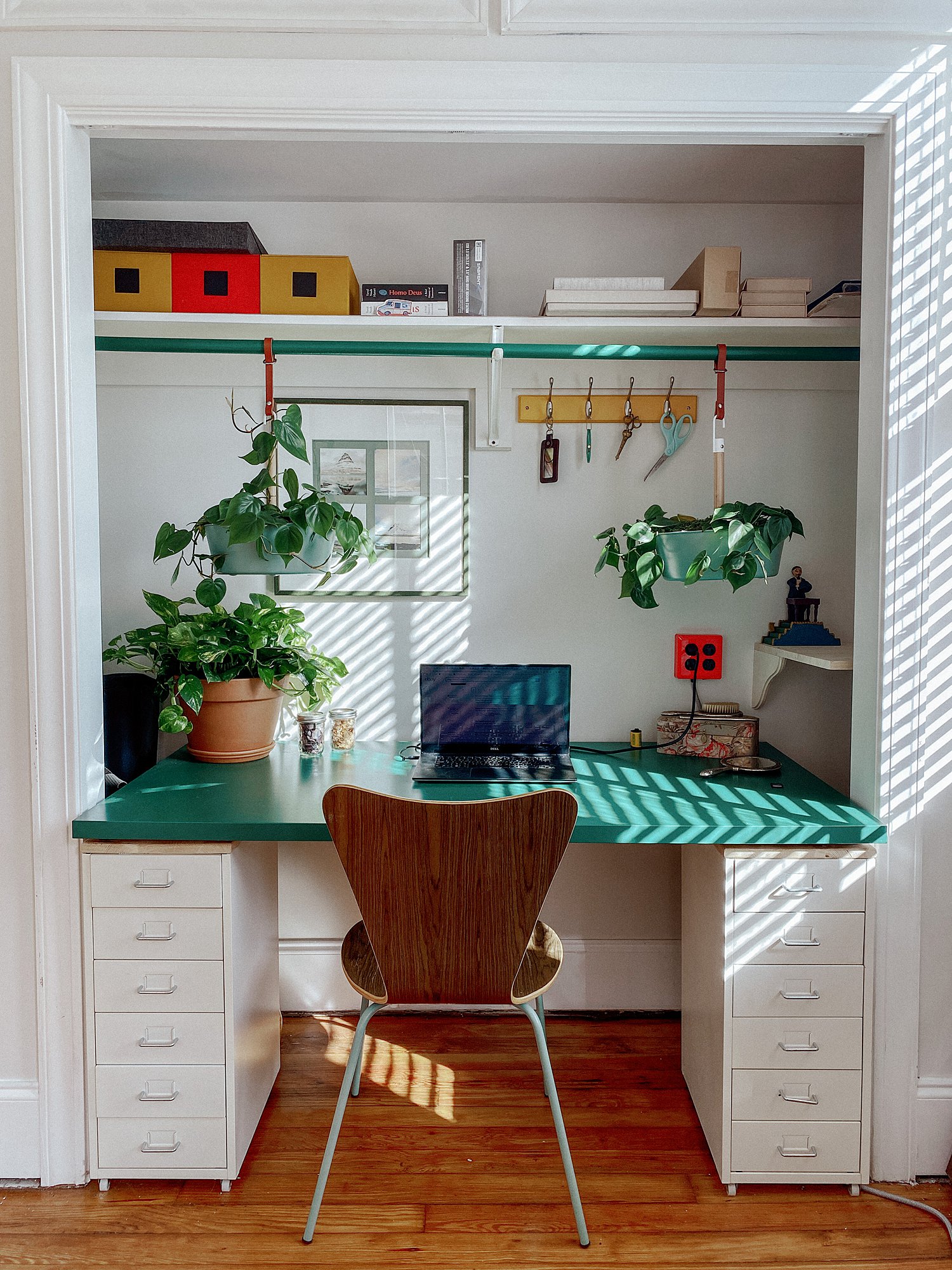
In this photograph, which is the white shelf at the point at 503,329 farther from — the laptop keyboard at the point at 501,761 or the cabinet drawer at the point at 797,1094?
the cabinet drawer at the point at 797,1094

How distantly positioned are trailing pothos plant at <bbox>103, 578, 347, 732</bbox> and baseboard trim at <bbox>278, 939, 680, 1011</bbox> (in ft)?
2.59

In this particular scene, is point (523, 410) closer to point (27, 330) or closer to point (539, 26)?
point (539, 26)

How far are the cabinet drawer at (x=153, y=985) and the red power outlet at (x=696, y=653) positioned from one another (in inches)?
52.1

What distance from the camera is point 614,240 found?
2.29m

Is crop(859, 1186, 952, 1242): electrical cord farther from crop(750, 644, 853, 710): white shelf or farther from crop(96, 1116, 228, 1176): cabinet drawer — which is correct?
crop(96, 1116, 228, 1176): cabinet drawer

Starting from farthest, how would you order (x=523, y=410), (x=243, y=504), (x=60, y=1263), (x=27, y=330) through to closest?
(x=523, y=410)
(x=243, y=504)
(x=27, y=330)
(x=60, y=1263)

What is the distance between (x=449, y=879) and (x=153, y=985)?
0.68 meters

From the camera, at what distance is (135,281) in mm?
2025

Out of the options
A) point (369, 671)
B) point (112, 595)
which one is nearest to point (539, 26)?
point (369, 671)

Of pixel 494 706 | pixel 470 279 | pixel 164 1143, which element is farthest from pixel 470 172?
pixel 164 1143

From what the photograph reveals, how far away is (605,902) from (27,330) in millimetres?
1961

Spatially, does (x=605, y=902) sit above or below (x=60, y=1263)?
above

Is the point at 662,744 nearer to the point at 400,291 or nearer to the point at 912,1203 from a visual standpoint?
the point at 912,1203

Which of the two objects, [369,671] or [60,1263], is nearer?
[60,1263]
